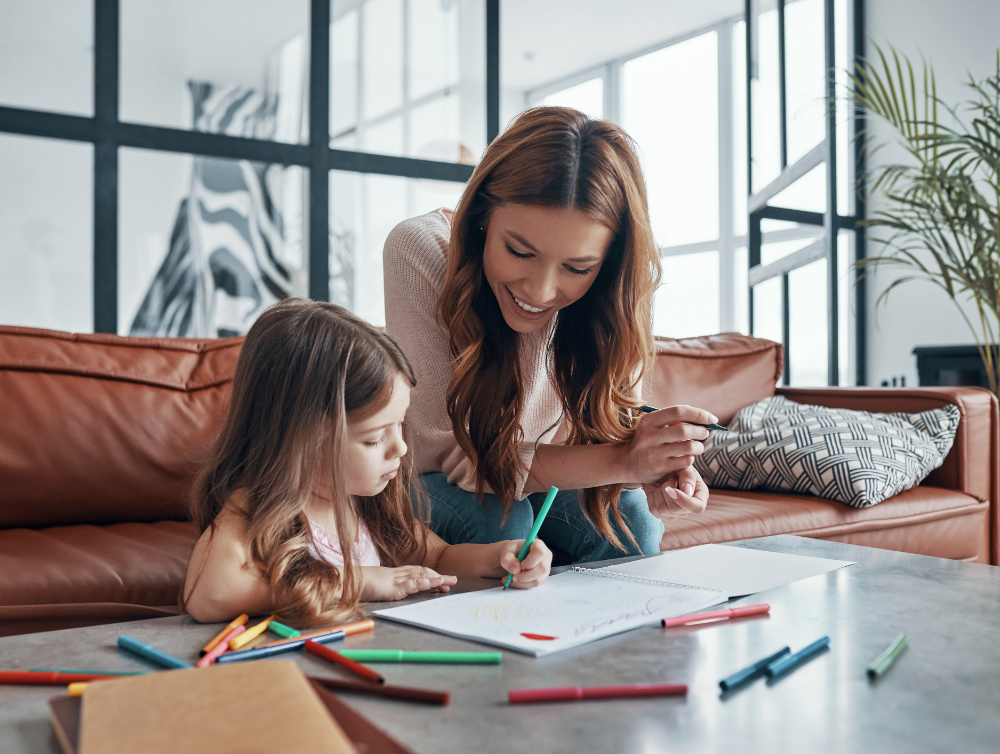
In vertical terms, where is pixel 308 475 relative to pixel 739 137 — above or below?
below

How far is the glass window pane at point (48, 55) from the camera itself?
2.65 metres

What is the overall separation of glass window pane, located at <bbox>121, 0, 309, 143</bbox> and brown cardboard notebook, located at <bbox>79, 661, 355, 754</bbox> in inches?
112

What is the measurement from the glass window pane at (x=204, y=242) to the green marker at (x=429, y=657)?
258 centimetres

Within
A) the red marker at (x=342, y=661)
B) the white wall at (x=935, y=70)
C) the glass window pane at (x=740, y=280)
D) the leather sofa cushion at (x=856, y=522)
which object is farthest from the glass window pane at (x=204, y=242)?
the glass window pane at (x=740, y=280)

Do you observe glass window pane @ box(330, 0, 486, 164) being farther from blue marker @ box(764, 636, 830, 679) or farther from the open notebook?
blue marker @ box(764, 636, 830, 679)

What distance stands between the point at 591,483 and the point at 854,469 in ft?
3.15

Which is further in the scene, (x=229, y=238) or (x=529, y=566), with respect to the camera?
(x=229, y=238)

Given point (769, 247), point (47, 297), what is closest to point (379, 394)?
point (47, 297)

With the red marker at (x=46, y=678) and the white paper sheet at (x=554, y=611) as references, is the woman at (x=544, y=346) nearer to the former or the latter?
the white paper sheet at (x=554, y=611)

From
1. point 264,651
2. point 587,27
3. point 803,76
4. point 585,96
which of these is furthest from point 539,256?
point 585,96

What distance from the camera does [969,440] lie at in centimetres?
217

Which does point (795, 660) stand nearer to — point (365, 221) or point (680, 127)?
point (365, 221)

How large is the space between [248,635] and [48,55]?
107 inches

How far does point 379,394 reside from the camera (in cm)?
→ 98
